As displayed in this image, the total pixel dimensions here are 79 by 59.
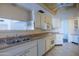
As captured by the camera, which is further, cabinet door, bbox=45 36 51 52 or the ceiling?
cabinet door, bbox=45 36 51 52

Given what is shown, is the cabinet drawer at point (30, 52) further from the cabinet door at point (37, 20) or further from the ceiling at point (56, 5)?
the ceiling at point (56, 5)

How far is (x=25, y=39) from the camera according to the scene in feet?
5.15

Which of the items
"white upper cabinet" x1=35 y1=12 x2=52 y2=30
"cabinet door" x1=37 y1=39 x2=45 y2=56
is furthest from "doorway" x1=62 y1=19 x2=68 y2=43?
"cabinet door" x1=37 y1=39 x2=45 y2=56

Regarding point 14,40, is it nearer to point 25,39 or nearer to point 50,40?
point 25,39

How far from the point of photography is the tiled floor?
5.27 ft

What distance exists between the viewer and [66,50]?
5.40 feet

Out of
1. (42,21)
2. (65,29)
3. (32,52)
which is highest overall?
(42,21)

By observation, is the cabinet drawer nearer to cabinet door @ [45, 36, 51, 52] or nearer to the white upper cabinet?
cabinet door @ [45, 36, 51, 52]

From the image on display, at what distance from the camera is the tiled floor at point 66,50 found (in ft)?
5.27

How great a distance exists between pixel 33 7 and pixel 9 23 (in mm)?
358

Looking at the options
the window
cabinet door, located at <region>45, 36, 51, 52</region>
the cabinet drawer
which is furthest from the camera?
cabinet door, located at <region>45, 36, 51, 52</region>

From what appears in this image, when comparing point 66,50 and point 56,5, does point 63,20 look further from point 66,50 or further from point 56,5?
point 66,50

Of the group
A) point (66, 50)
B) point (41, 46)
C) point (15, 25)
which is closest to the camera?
point (15, 25)

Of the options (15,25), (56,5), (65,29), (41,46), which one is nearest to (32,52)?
(41,46)
